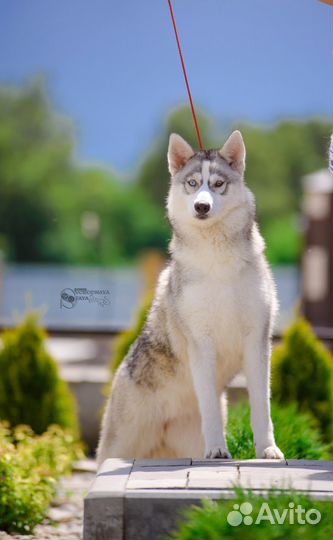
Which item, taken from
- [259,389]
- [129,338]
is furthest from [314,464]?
[129,338]

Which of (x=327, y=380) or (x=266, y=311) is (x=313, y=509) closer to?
(x=266, y=311)

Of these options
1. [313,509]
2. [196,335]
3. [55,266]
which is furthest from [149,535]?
[55,266]

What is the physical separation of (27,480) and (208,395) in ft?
4.83

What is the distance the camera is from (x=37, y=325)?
660cm

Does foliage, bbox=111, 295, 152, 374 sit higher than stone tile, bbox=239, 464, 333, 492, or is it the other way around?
foliage, bbox=111, 295, 152, 374

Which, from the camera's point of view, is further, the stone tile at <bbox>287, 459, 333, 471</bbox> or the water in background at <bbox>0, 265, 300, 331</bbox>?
the water in background at <bbox>0, 265, 300, 331</bbox>

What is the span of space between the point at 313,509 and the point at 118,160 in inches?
1745

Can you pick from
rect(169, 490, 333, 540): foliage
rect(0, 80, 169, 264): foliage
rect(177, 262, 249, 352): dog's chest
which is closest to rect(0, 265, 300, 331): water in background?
rect(177, 262, 249, 352): dog's chest

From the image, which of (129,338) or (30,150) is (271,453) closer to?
(129,338)

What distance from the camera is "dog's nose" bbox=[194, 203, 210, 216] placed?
12.2ft

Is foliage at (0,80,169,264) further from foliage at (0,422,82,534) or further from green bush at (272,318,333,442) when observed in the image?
foliage at (0,422,82,534)

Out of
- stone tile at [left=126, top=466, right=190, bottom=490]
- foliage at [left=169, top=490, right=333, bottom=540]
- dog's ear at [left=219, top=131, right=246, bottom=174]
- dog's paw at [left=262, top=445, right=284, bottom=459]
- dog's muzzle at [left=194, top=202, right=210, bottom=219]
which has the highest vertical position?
dog's ear at [left=219, top=131, right=246, bottom=174]

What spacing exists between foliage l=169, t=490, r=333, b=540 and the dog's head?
4.16 feet

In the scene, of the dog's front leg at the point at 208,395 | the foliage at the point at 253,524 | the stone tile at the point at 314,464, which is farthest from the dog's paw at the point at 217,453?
the foliage at the point at 253,524
